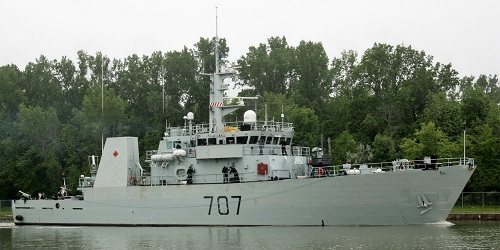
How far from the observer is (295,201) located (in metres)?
44.4

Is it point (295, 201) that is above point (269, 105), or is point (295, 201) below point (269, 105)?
below

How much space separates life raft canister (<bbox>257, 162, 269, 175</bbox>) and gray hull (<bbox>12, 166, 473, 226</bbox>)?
1.45 metres

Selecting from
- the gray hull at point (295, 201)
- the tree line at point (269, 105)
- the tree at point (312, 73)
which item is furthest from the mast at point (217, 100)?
the tree at point (312, 73)

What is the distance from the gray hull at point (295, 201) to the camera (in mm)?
42469

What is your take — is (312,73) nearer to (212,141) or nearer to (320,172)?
(212,141)

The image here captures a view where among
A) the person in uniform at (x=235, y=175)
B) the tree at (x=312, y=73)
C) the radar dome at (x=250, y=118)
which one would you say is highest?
the tree at (x=312, y=73)

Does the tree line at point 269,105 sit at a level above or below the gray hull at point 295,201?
above

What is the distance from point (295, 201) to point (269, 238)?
5444 millimetres

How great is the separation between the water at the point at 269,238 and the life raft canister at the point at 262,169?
11.2ft

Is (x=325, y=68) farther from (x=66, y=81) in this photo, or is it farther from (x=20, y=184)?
(x=20, y=184)

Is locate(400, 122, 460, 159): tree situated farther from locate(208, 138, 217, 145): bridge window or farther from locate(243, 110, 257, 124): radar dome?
locate(208, 138, 217, 145): bridge window

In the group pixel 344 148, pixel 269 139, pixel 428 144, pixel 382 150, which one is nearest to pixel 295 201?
pixel 269 139

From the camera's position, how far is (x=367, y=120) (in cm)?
7431

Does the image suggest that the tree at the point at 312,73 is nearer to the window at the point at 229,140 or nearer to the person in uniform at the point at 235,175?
the window at the point at 229,140
